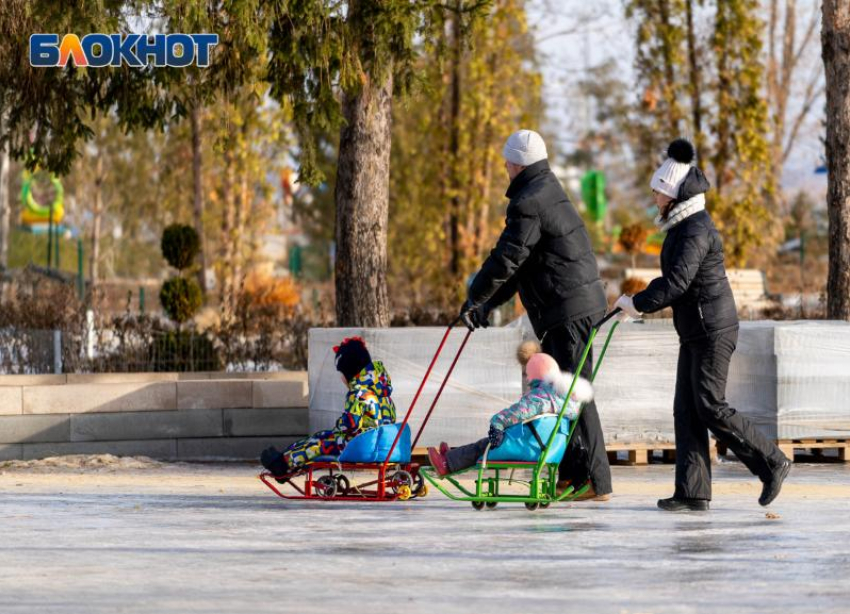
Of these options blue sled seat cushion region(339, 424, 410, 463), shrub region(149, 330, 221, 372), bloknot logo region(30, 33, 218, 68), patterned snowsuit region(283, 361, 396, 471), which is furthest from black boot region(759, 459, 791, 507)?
shrub region(149, 330, 221, 372)

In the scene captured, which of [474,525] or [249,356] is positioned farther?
[249,356]

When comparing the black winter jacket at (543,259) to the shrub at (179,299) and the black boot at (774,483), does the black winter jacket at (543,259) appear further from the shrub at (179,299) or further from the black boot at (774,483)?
the shrub at (179,299)

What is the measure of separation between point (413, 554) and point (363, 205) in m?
7.56

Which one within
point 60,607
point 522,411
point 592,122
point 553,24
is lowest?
point 60,607

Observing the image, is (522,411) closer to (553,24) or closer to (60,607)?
(60,607)

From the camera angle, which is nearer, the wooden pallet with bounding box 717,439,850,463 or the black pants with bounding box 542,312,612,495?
the black pants with bounding box 542,312,612,495

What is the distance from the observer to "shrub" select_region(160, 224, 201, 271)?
2258 centimetres

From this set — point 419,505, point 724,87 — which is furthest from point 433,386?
point 724,87

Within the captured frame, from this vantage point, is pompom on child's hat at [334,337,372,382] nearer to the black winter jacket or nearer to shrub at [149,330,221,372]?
the black winter jacket

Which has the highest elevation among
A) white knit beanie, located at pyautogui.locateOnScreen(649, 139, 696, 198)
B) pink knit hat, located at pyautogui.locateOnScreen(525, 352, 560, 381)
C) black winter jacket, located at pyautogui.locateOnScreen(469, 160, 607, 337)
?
white knit beanie, located at pyautogui.locateOnScreen(649, 139, 696, 198)

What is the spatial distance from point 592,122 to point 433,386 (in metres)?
93.4

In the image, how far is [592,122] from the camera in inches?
4085

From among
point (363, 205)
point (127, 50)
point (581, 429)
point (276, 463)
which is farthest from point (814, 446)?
point (127, 50)

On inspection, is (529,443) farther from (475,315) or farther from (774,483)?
(774,483)
